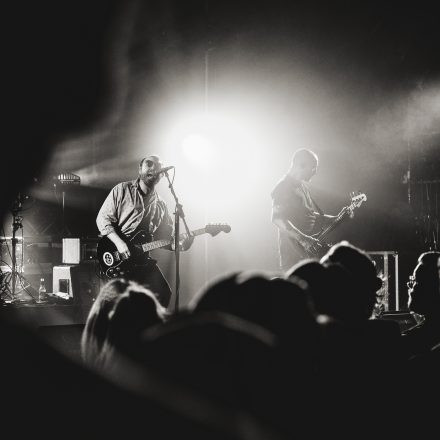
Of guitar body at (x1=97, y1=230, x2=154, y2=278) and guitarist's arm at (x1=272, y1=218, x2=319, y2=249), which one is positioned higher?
guitarist's arm at (x1=272, y1=218, x2=319, y2=249)

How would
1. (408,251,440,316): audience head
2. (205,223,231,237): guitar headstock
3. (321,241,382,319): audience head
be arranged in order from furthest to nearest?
(205,223,231,237): guitar headstock
(408,251,440,316): audience head
(321,241,382,319): audience head

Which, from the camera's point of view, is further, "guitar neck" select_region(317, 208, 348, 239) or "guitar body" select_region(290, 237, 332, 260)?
"guitar neck" select_region(317, 208, 348, 239)

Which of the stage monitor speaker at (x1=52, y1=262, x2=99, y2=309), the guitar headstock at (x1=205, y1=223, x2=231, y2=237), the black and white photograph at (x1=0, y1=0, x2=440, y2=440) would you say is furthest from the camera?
the stage monitor speaker at (x1=52, y1=262, x2=99, y2=309)

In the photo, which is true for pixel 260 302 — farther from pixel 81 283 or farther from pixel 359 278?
pixel 81 283

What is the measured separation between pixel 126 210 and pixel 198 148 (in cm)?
231

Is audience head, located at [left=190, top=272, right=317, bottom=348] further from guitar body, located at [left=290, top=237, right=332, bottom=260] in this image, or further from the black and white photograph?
guitar body, located at [left=290, top=237, right=332, bottom=260]

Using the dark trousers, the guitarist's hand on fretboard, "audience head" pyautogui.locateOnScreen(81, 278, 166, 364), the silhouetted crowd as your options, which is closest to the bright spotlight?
the dark trousers

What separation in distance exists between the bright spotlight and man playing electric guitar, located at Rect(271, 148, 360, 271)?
222 cm

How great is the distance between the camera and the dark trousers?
465cm

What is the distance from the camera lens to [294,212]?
4.77 m

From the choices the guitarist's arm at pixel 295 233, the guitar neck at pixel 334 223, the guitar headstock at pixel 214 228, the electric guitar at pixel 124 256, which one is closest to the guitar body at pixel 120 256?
the electric guitar at pixel 124 256

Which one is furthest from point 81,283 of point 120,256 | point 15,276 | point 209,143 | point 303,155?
point 303,155

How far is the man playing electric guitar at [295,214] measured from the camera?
460 cm

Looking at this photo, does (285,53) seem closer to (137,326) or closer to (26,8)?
(26,8)
